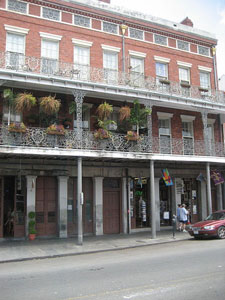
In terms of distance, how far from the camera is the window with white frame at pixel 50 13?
16.9 m

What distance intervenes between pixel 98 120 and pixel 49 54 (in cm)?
469

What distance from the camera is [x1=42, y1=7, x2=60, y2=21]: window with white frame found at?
16.9 metres

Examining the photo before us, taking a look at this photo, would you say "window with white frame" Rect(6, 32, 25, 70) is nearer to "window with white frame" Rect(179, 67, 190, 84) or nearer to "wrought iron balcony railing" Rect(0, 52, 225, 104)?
"wrought iron balcony railing" Rect(0, 52, 225, 104)

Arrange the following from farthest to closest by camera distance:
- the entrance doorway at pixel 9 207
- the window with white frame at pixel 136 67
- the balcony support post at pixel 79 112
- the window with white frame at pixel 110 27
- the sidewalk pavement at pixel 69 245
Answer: the window with white frame at pixel 110 27, the window with white frame at pixel 136 67, the entrance doorway at pixel 9 207, the balcony support post at pixel 79 112, the sidewalk pavement at pixel 69 245

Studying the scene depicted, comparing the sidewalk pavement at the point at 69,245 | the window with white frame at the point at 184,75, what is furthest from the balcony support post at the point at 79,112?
the window with white frame at the point at 184,75

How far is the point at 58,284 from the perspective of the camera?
23.2 feet

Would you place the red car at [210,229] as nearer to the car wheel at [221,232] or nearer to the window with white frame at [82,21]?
the car wheel at [221,232]

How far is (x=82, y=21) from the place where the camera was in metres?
17.8

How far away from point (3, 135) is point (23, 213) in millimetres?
4229

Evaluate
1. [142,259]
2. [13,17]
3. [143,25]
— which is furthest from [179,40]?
[142,259]

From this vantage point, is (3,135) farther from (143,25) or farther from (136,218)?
(143,25)

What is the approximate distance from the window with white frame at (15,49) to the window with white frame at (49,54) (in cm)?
101

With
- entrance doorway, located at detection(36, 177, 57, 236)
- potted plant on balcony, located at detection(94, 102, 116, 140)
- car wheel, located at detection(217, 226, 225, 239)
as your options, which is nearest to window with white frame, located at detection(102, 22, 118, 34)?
potted plant on balcony, located at detection(94, 102, 116, 140)

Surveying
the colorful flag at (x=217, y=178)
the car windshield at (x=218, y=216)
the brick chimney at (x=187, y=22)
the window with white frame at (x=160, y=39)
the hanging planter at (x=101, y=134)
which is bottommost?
the car windshield at (x=218, y=216)
